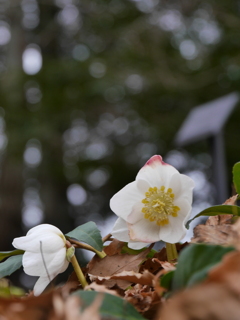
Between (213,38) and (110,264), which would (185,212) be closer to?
(110,264)

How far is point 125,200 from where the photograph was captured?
1.06 ft

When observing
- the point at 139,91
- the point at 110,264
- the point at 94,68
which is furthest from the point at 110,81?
the point at 110,264

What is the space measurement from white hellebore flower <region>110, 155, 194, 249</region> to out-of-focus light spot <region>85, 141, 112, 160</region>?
332 centimetres

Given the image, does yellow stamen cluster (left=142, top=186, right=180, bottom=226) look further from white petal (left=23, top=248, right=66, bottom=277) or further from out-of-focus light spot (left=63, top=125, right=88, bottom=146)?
out-of-focus light spot (left=63, top=125, right=88, bottom=146)

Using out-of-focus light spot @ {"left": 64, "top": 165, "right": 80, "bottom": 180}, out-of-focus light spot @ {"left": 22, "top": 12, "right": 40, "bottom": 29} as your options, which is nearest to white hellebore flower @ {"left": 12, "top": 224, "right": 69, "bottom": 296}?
out-of-focus light spot @ {"left": 64, "top": 165, "right": 80, "bottom": 180}

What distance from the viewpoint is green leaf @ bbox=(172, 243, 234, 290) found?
0.18 metres

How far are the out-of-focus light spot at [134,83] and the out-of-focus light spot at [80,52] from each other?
17.4 inches

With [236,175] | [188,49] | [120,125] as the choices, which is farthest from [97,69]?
[236,175]

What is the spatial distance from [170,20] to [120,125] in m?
1.06

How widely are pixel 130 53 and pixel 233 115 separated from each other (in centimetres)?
108

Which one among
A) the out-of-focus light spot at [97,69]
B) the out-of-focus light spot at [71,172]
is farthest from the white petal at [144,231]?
the out-of-focus light spot at [71,172]

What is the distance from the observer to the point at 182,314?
0.14 meters

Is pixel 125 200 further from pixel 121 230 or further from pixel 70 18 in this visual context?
pixel 70 18

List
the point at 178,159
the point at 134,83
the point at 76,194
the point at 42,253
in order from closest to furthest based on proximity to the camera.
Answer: the point at 42,253 → the point at 134,83 → the point at 178,159 → the point at 76,194
